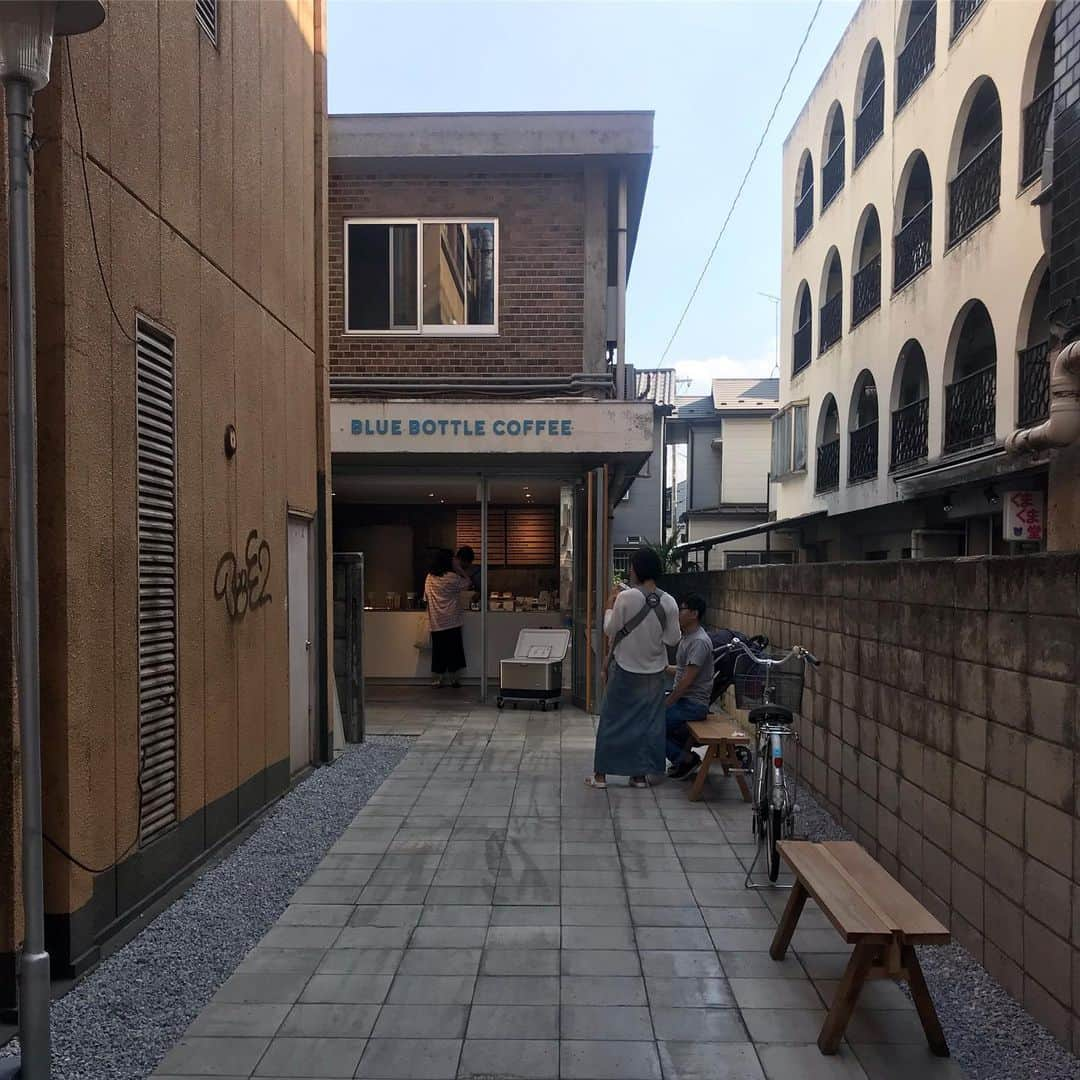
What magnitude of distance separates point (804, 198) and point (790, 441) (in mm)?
5170

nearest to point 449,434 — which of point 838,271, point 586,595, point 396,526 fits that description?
point 586,595

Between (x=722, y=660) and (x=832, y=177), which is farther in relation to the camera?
(x=832, y=177)

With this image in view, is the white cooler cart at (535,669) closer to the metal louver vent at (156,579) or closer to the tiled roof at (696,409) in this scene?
the metal louver vent at (156,579)

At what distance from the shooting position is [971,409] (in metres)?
12.9

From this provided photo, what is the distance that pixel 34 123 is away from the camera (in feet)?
12.6

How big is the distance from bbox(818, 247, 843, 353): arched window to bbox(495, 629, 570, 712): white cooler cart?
1027cm

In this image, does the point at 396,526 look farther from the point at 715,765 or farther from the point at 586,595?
the point at 715,765

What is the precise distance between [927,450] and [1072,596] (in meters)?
11.7

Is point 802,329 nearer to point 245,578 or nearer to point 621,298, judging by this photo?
point 621,298

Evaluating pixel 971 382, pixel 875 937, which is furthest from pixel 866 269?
pixel 875 937

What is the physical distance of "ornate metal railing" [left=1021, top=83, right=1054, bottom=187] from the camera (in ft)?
35.0

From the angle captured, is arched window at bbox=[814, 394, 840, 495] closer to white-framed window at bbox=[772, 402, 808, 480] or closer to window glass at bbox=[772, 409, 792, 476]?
white-framed window at bbox=[772, 402, 808, 480]

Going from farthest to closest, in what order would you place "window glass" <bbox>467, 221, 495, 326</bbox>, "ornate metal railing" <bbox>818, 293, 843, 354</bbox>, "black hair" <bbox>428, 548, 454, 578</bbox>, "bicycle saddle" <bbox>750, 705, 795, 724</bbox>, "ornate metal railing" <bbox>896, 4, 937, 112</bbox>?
"ornate metal railing" <bbox>818, 293, 843, 354</bbox>
"ornate metal railing" <bbox>896, 4, 937, 112</bbox>
"black hair" <bbox>428, 548, 454, 578</bbox>
"window glass" <bbox>467, 221, 495, 326</bbox>
"bicycle saddle" <bbox>750, 705, 795, 724</bbox>

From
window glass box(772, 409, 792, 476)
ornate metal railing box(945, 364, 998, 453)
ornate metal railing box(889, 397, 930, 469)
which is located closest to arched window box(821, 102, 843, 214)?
window glass box(772, 409, 792, 476)
